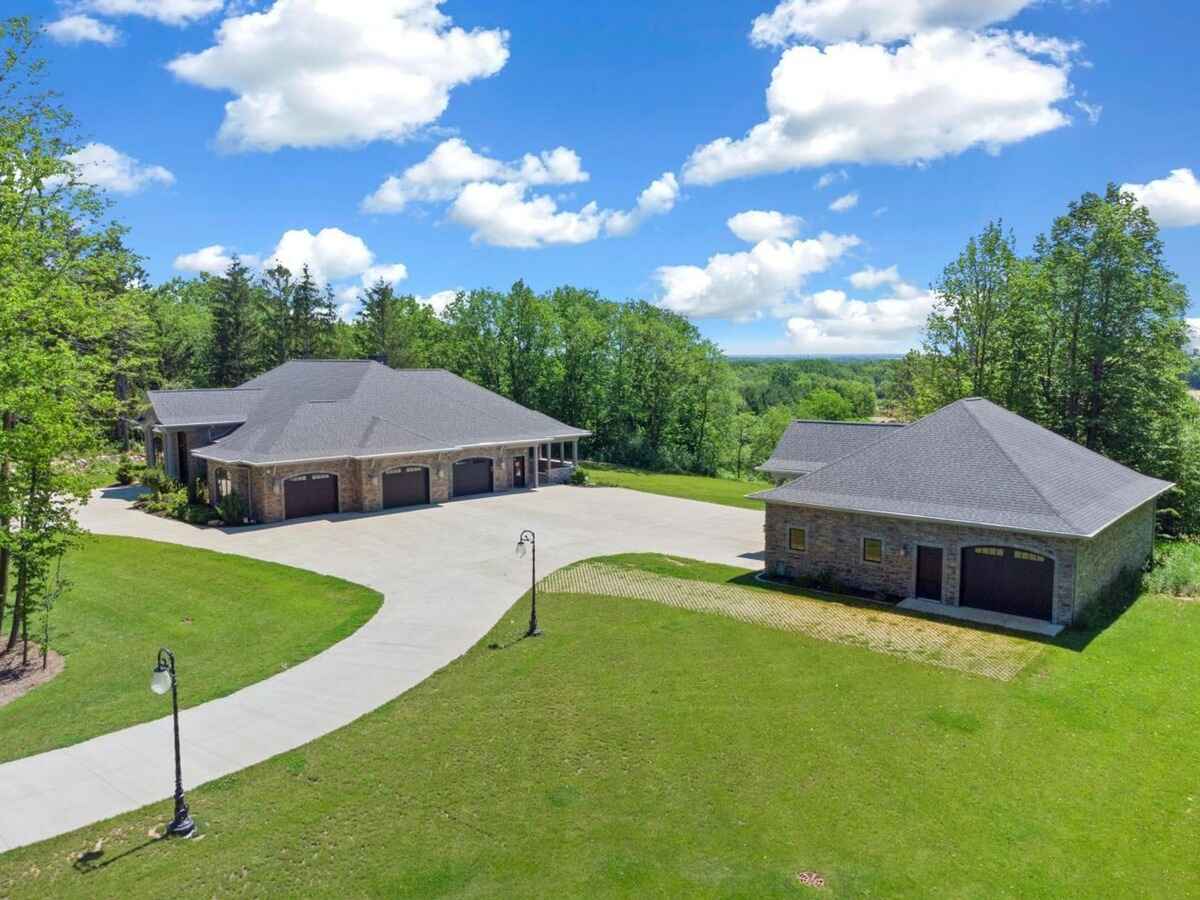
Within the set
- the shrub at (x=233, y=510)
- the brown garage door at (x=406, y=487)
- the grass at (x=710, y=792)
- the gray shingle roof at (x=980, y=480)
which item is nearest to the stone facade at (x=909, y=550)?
the gray shingle roof at (x=980, y=480)

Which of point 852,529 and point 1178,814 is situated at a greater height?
point 852,529

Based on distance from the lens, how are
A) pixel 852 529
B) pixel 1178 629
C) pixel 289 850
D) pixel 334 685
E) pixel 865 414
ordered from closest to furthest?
pixel 289 850 → pixel 334 685 → pixel 1178 629 → pixel 852 529 → pixel 865 414

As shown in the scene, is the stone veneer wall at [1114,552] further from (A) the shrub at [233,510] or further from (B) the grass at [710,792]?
(A) the shrub at [233,510]

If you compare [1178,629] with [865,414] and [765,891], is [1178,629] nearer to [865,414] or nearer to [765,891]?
[765,891]

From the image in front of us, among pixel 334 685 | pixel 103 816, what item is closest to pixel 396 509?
pixel 334 685

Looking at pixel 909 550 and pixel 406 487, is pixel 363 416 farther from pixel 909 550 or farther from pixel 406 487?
pixel 909 550

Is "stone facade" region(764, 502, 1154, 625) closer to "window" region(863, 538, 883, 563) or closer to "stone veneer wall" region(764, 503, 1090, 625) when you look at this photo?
"stone veneer wall" region(764, 503, 1090, 625)

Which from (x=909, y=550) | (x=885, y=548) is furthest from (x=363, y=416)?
(x=909, y=550)

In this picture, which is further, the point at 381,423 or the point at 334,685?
the point at 381,423
